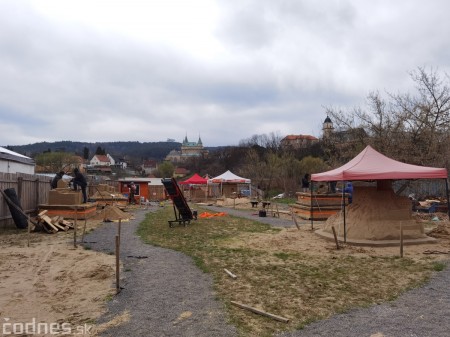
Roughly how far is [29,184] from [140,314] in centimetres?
1456

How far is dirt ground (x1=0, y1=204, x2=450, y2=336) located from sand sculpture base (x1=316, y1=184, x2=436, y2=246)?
50cm

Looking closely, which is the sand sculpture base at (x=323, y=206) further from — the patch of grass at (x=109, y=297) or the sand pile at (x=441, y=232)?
the patch of grass at (x=109, y=297)


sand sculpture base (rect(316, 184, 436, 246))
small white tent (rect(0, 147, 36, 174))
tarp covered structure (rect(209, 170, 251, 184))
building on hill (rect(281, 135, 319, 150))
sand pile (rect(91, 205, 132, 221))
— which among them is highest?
building on hill (rect(281, 135, 319, 150))

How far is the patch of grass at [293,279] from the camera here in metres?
5.75

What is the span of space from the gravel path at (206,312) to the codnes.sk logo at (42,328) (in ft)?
1.18

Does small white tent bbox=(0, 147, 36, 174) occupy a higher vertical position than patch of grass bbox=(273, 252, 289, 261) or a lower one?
higher

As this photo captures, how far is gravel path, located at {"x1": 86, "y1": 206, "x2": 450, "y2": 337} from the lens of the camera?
5.01m

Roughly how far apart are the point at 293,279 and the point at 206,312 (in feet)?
8.28

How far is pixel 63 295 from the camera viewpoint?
22.2 feet

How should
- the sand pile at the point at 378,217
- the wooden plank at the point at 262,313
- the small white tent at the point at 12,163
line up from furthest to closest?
the small white tent at the point at 12,163 < the sand pile at the point at 378,217 < the wooden plank at the point at 262,313

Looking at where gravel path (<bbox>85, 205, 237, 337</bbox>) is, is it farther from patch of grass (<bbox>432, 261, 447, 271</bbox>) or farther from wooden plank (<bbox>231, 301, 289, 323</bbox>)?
patch of grass (<bbox>432, 261, 447, 271</bbox>)

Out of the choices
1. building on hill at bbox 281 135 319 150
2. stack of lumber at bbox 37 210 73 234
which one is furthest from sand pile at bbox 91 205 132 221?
building on hill at bbox 281 135 319 150

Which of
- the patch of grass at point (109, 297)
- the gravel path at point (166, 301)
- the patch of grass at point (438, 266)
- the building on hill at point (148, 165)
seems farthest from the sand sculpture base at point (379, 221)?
the building on hill at point (148, 165)

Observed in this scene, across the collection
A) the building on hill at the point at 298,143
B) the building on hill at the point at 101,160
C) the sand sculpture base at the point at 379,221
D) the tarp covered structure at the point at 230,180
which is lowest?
the sand sculpture base at the point at 379,221
